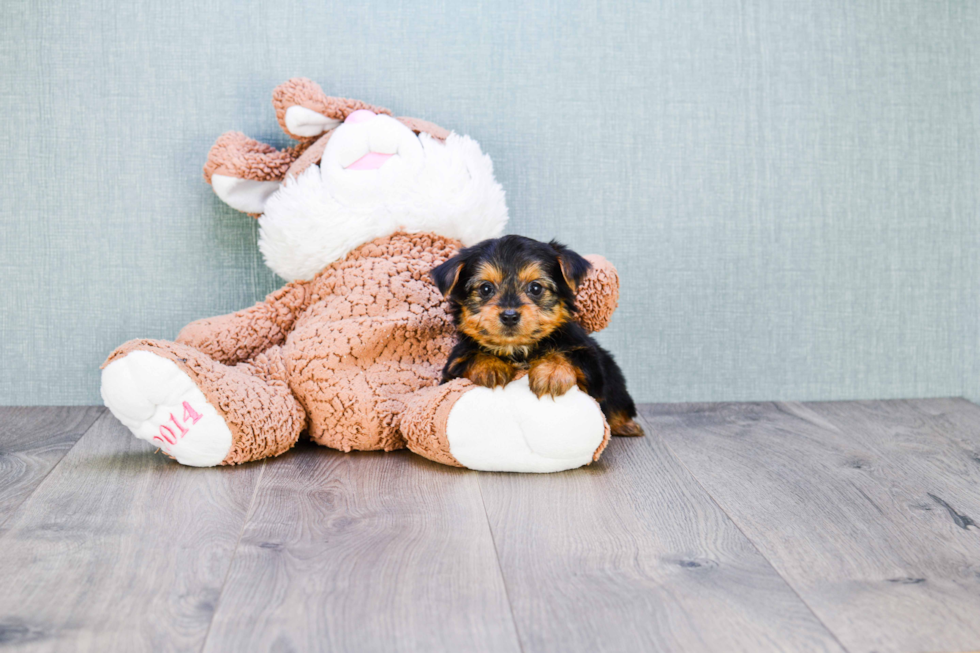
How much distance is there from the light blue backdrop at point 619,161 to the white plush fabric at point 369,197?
37cm

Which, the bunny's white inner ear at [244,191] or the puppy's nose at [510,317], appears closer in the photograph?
the puppy's nose at [510,317]

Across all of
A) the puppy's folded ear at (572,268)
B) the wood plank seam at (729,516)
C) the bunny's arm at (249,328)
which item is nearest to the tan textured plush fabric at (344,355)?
the bunny's arm at (249,328)

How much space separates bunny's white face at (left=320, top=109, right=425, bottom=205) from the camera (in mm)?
2205

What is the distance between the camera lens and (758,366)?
9.12ft

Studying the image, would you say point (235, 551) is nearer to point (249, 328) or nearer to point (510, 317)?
point (510, 317)

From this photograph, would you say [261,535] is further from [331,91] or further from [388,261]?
[331,91]

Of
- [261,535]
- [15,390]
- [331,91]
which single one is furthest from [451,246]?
[15,390]

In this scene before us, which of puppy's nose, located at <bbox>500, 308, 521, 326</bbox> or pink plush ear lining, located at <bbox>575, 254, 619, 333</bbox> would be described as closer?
puppy's nose, located at <bbox>500, 308, 521, 326</bbox>

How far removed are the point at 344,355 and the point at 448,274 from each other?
40cm

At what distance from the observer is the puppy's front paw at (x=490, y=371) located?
6.34 feet

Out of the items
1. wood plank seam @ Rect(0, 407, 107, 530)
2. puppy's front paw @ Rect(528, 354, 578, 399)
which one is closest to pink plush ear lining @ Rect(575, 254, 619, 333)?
puppy's front paw @ Rect(528, 354, 578, 399)

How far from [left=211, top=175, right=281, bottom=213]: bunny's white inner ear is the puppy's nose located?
37.2 inches

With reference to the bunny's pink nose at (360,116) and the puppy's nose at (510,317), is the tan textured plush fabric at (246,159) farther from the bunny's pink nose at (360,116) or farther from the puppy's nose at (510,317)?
the puppy's nose at (510,317)

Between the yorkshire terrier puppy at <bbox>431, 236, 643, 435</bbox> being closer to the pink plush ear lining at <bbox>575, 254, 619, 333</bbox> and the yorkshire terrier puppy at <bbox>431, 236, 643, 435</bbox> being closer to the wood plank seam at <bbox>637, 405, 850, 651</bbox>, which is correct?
the pink plush ear lining at <bbox>575, 254, 619, 333</bbox>
